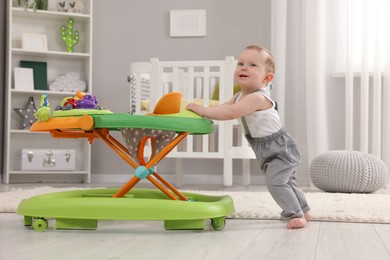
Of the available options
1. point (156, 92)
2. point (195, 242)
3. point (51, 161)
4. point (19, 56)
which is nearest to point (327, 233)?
point (195, 242)

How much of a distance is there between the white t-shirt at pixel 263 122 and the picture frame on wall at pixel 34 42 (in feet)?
8.45

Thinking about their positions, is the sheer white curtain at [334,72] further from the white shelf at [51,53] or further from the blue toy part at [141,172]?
the blue toy part at [141,172]

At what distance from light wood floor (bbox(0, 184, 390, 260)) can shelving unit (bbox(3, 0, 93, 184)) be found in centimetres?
227

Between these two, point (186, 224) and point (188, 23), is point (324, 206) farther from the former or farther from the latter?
point (188, 23)

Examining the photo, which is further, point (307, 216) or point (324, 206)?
point (324, 206)

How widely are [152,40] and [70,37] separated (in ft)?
1.80

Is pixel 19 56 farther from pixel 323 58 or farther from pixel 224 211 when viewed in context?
pixel 224 211

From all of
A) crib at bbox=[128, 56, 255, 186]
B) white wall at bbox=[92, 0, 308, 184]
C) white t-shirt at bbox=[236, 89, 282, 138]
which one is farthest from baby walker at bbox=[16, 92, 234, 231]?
white wall at bbox=[92, 0, 308, 184]

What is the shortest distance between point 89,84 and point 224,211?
2.57 meters

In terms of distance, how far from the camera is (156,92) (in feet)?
11.8

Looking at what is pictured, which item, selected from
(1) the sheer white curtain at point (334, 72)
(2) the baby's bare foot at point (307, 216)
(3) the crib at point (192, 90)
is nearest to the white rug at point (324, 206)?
(2) the baby's bare foot at point (307, 216)

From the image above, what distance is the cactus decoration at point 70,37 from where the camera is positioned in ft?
13.7

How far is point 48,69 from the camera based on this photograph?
4270mm

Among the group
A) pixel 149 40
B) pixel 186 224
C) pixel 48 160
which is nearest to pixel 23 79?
pixel 48 160
